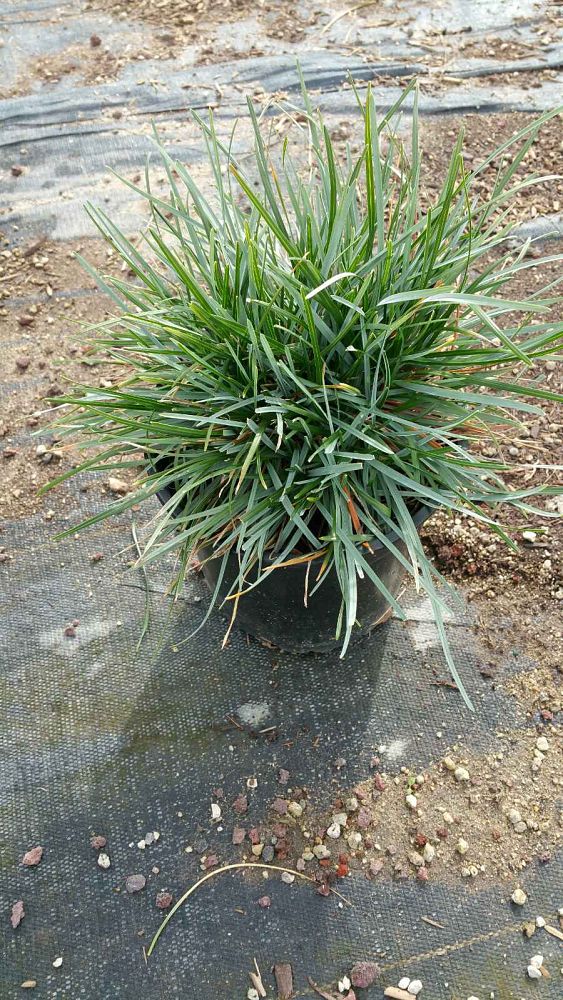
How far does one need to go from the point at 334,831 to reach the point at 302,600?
0.43 metres

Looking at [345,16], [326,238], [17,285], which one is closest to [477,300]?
[326,238]

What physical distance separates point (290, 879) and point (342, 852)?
0.35 ft

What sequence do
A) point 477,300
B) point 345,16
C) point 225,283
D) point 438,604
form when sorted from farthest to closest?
point 345,16 < point 225,283 < point 438,604 < point 477,300

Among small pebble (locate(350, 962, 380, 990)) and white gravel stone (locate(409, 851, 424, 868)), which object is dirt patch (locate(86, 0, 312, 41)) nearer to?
white gravel stone (locate(409, 851, 424, 868))

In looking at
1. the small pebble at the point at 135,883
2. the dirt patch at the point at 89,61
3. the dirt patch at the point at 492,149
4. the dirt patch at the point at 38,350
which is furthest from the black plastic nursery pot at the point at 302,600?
the dirt patch at the point at 89,61

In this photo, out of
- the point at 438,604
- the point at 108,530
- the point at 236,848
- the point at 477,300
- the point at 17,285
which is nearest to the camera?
the point at 477,300

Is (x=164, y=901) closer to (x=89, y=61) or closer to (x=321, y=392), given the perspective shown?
(x=321, y=392)

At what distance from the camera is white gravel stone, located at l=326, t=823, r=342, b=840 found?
1399 millimetres

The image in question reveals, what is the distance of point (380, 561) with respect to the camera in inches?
54.2

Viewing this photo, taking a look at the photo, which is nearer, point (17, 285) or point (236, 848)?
point (236, 848)

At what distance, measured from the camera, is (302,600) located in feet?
4.64

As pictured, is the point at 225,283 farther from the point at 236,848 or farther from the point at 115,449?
the point at 236,848

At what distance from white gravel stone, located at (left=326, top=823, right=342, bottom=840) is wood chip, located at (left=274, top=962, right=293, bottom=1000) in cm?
22

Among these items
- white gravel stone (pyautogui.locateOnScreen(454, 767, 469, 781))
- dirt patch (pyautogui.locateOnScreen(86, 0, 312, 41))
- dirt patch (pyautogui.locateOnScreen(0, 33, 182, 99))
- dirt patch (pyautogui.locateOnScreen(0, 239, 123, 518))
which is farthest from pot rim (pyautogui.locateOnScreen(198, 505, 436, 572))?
dirt patch (pyautogui.locateOnScreen(86, 0, 312, 41))
